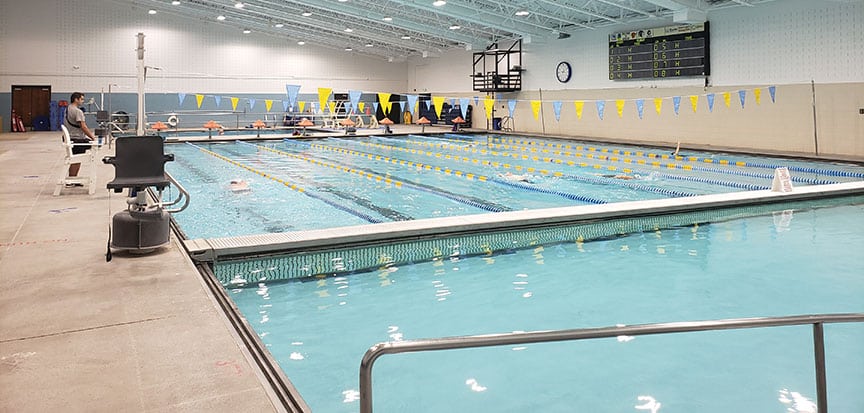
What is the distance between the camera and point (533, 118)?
23109mm

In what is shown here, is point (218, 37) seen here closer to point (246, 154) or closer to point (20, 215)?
point (246, 154)

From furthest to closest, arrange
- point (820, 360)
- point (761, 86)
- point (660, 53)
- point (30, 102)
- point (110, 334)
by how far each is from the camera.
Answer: point (30, 102), point (660, 53), point (761, 86), point (110, 334), point (820, 360)

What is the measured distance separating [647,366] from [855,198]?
6.72 m

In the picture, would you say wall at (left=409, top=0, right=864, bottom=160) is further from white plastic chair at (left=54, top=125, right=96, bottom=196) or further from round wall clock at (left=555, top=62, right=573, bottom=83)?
white plastic chair at (left=54, top=125, right=96, bottom=196)

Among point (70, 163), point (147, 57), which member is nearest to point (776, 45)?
point (70, 163)

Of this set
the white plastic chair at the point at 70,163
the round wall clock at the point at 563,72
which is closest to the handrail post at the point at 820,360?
the white plastic chair at the point at 70,163

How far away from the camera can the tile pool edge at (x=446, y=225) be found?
5.13 meters

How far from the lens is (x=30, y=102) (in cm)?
2403

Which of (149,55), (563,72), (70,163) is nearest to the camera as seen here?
(70,163)

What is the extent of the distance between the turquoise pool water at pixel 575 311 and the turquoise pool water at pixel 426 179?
75.1 inches

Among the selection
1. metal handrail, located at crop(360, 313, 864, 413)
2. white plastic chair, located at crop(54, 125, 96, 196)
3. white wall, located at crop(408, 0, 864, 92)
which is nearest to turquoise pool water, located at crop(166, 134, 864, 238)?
white plastic chair, located at crop(54, 125, 96, 196)

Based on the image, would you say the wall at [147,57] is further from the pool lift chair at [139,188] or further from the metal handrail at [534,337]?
the metal handrail at [534,337]

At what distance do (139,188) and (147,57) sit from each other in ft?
75.2

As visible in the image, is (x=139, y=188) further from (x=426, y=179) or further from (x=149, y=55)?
(x=149, y=55)
